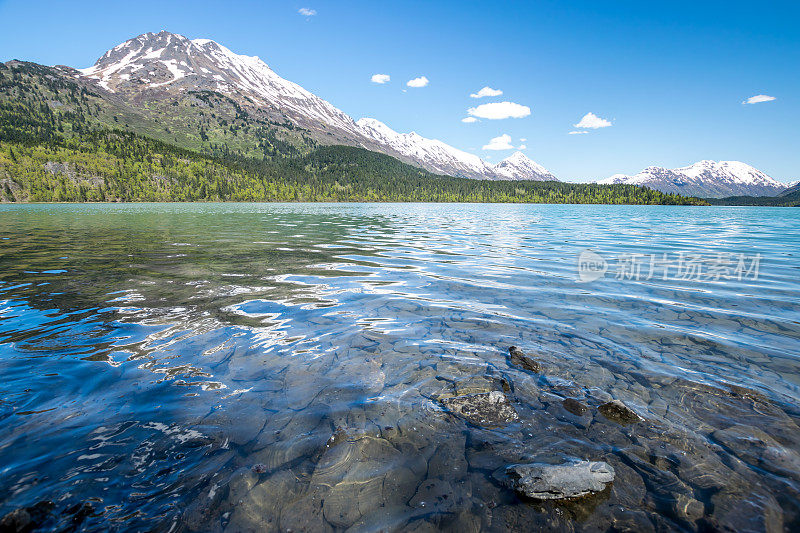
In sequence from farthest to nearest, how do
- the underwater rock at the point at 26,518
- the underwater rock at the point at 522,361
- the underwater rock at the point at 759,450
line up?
the underwater rock at the point at 522,361, the underwater rock at the point at 759,450, the underwater rock at the point at 26,518

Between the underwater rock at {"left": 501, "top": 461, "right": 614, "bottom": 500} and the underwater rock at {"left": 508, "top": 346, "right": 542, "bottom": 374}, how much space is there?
9.39 ft

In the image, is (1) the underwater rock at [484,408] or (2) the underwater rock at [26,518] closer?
(2) the underwater rock at [26,518]

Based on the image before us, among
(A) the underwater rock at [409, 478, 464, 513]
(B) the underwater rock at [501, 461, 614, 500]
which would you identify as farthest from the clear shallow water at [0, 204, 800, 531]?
(B) the underwater rock at [501, 461, 614, 500]

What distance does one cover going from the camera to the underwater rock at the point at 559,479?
4.05 meters

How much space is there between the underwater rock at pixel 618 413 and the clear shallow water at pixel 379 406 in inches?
6.4

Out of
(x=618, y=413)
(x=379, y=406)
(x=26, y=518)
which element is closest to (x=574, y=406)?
(x=618, y=413)

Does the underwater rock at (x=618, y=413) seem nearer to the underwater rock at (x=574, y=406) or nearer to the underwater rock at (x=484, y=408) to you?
the underwater rock at (x=574, y=406)

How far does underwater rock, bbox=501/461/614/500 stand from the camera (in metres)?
4.05

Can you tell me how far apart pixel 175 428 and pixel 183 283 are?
10291mm

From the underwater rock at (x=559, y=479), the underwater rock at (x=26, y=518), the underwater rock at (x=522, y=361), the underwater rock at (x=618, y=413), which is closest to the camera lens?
the underwater rock at (x=26, y=518)

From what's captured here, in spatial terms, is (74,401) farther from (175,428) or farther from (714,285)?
(714,285)

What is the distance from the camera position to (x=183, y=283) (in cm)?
1395

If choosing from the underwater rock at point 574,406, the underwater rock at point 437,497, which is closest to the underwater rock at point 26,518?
the underwater rock at point 437,497

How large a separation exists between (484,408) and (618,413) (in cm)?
213
